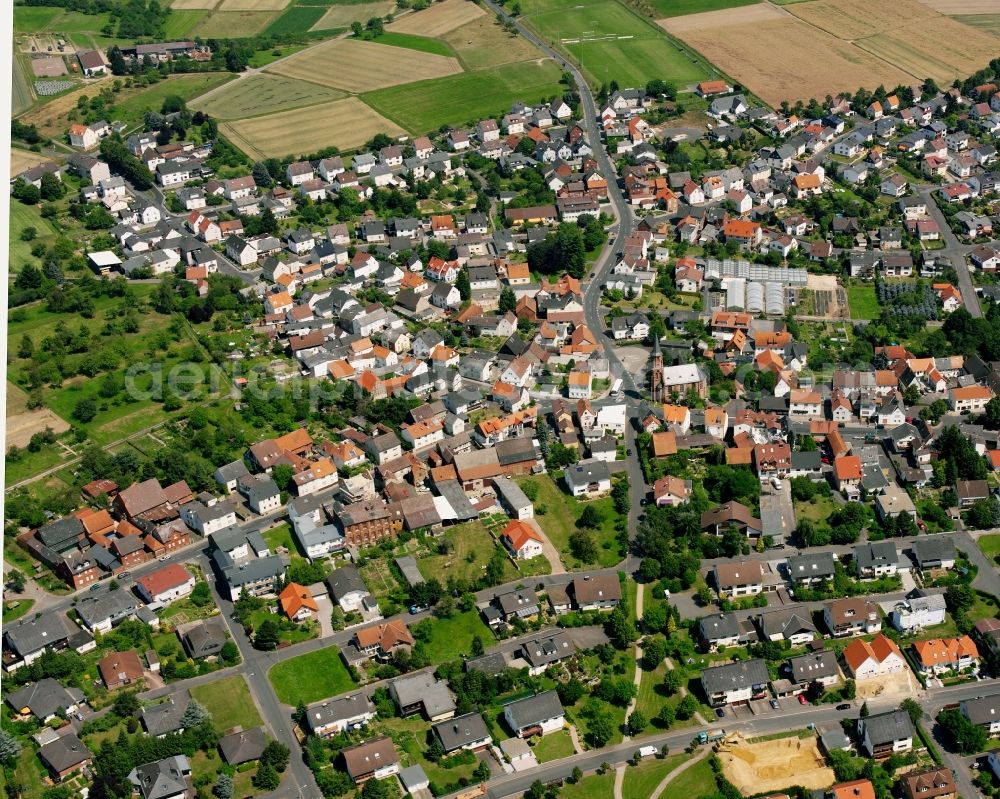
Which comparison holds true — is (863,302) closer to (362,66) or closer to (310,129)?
(310,129)

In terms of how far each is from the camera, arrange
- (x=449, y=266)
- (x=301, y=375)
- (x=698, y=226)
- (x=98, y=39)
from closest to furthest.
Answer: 1. (x=301, y=375)
2. (x=449, y=266)
3. (x=698, y=226)
4. (x=98, y=39)

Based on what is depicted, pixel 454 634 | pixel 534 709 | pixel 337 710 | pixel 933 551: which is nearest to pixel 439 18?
pixel 933 551

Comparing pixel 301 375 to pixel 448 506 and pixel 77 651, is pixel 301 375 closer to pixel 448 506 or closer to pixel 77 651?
pixel 448 506

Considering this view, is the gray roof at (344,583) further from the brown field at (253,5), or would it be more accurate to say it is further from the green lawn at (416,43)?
the brown field at (253,5)

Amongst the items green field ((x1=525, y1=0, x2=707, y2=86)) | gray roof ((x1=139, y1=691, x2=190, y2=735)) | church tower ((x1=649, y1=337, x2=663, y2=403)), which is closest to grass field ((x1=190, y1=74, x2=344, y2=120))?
green field ((x1=525, y1=0, x2=707, y2=86))

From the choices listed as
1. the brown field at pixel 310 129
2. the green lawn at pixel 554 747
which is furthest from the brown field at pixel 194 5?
the green lawn at pixel 554 747

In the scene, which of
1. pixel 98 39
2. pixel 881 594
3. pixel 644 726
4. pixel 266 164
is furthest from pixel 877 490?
pixel 98 39
